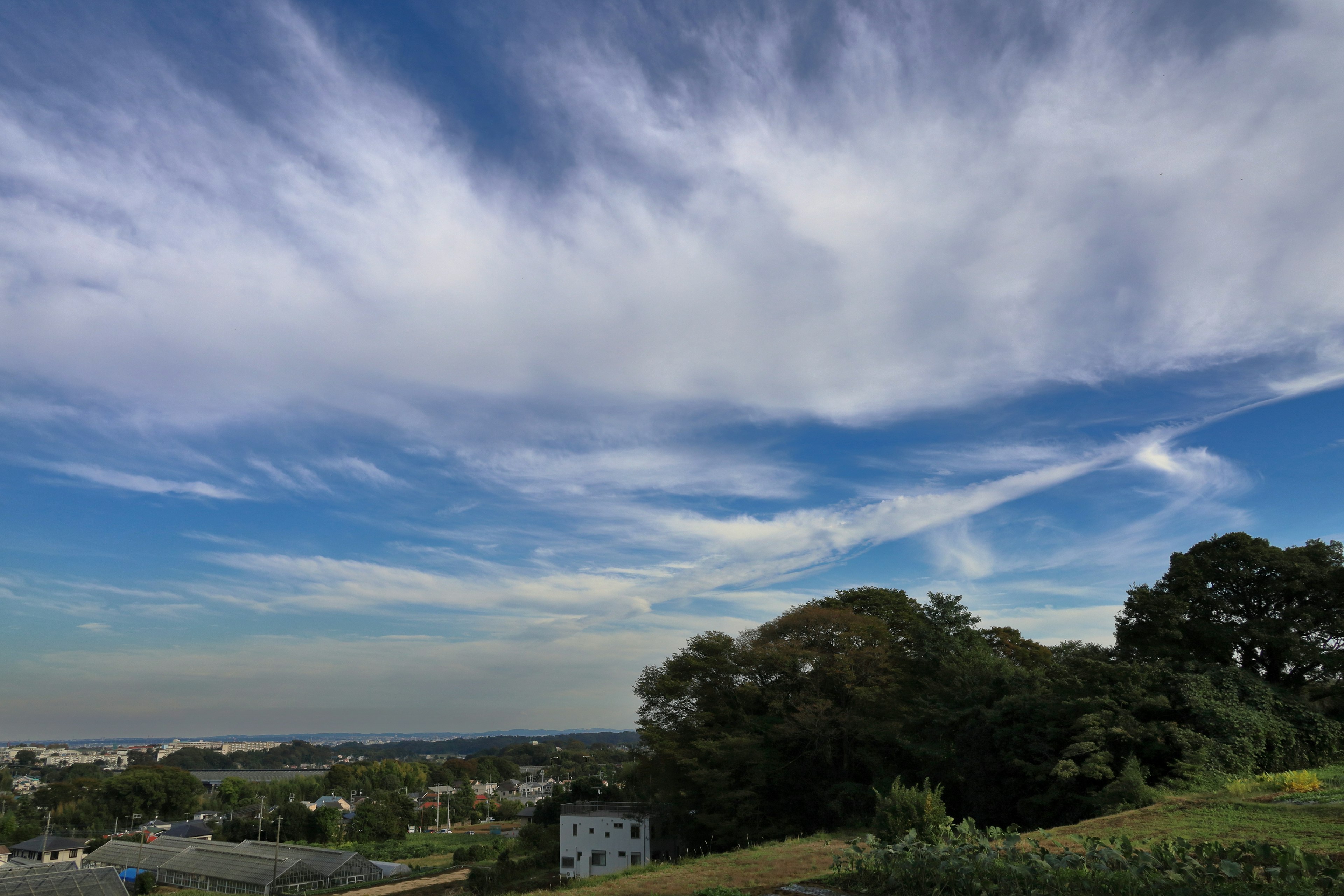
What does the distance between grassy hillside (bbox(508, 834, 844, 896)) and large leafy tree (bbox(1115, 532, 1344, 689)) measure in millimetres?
12592

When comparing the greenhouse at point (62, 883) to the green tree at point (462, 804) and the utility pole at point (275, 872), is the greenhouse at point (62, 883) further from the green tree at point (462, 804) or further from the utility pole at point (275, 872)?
the green tree at point (462, 804)

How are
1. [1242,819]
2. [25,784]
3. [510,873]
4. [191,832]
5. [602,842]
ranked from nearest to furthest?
[1242,819]
[602,842]
[510,873]
[191,832]
[25,784]

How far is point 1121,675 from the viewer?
63.0ft

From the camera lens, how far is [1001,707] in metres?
21.0

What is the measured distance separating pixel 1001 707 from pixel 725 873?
40.4 feet

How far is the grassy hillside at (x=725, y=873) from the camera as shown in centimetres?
1097

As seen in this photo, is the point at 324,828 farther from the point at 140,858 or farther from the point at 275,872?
the point at 275,872

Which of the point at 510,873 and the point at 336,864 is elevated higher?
the point at 510,873

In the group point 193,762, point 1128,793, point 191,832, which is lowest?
point 193,762

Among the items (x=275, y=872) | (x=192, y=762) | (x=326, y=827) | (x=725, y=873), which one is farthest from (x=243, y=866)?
(x=192, y=762)

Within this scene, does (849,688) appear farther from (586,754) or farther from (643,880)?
(586,754)

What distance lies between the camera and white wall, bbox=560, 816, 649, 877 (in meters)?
30.9

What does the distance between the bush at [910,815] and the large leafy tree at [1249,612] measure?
36.8 ft

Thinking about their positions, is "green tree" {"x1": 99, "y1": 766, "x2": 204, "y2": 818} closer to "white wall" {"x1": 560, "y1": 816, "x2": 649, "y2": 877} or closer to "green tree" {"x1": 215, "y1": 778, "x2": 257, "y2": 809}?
"green tree" {"x1": 215, "y1": 778, "x2": 257, "y2": 809}
